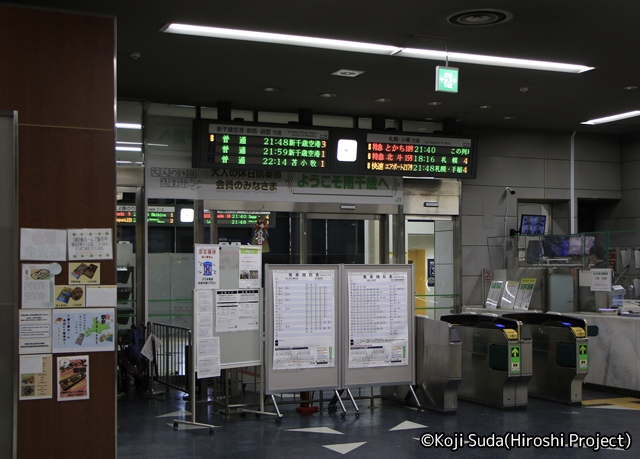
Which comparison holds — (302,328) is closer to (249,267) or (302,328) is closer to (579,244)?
(249,267)

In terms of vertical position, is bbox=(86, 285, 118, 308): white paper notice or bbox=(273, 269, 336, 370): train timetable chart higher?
bbox=(86, 285, 118, 308): white paper notice

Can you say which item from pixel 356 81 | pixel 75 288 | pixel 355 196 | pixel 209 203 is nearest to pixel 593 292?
pixel 355 196

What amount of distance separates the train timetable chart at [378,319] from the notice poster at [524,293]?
313 cm

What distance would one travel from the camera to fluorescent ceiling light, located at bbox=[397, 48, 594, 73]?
25.2 ft

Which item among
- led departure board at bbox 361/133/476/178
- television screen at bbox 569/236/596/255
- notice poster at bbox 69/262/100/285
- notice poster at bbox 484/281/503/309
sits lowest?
notice poster at bbox 484/281/503/309

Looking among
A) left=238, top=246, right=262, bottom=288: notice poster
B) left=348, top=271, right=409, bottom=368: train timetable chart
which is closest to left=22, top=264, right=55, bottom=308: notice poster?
left=238, top=246, right=262, bottom=288: notice poster

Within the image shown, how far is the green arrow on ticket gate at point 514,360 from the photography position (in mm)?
8133

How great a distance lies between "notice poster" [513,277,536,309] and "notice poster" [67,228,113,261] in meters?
6.86

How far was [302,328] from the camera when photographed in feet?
25.7

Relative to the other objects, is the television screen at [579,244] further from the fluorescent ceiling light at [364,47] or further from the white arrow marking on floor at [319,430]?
the white arrow marking on floor at [319,430]

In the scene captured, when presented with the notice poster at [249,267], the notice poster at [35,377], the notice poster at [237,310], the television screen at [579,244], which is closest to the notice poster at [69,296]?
the notice poster at [35,377]

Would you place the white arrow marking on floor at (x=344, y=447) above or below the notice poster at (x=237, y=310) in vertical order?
below

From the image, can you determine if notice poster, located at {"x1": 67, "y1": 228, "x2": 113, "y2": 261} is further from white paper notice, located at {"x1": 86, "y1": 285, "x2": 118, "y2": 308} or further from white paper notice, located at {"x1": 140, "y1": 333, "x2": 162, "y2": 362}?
white paper notice, located at {"x1": 140, "y1": 333, "x2": 162, "y2": 362}

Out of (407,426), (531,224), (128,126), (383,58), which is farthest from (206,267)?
(531,224)
